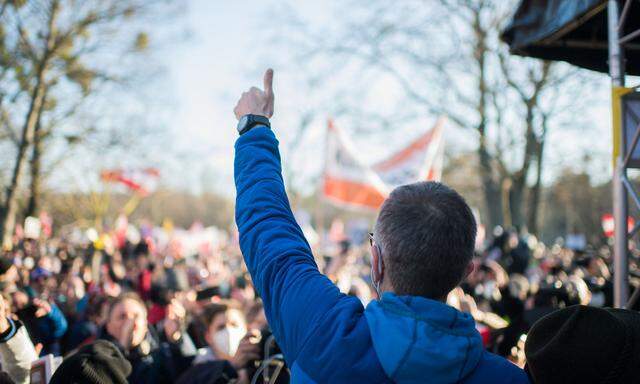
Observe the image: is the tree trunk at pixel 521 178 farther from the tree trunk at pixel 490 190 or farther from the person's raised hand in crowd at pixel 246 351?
the person's raised hand in crowd at pixel 246 351

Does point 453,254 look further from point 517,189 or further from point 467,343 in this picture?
point 517,189

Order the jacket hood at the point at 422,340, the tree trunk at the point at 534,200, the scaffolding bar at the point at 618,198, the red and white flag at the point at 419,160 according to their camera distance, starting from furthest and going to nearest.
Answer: the tree trunk at the point at 534,200
the red and white flag at the point at 419,160
the scaffolding bar at the point at 618,198
the jacket hood at the point at 422,340

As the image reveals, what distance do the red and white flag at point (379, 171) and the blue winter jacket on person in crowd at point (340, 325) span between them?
5757mm

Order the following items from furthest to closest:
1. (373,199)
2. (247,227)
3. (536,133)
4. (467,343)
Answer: (536,133), (373,199), (247,227), (467,343)

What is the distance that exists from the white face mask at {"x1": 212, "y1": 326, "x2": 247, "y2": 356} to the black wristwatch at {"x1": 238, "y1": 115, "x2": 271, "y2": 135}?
2683mm

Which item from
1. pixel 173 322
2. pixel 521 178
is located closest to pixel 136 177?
pixel 521 178

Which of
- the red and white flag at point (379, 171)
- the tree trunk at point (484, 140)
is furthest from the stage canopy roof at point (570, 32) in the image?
the tree trunk at point (484, 140)

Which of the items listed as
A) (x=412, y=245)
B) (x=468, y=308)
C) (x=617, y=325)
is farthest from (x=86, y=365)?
(x=468, y=308)

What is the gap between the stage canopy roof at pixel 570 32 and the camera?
333 centimetres

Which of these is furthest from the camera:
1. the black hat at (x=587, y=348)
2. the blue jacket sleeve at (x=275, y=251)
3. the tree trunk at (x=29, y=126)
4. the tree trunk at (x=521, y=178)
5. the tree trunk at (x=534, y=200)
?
the tree trunk at (x=534, y=200)

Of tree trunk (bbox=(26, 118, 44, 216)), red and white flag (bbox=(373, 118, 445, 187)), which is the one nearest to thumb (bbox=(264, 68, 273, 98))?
red and white flag (bbox=(373, 118, 445, 187))

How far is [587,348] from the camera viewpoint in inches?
64.1

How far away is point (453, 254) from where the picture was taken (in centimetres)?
144

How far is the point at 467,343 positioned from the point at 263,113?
0.90 m
